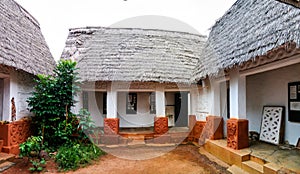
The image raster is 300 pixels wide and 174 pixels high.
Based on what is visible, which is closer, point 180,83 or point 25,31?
point 25,31

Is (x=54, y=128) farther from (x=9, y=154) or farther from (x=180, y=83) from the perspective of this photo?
(x=180, y=83)

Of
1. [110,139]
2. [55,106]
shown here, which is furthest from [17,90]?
[110,139]

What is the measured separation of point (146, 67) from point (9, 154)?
15.5 ft

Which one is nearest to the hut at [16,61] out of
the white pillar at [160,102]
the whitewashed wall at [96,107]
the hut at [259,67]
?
the whitewashed wall at [96,107]

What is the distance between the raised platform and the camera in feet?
11.6

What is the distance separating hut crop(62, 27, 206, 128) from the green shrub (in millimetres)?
1704

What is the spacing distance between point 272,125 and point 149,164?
3.55 m

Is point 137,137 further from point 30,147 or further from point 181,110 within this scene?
point 30,147

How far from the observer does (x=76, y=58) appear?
7.83 m

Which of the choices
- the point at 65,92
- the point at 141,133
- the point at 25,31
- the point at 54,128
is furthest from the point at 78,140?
the point at 25,31

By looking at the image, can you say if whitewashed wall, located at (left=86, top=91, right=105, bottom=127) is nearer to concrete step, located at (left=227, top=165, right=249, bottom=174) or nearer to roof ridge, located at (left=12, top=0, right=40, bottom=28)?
roof ridge, located at (left=12, top=0, right=40, bottom=28)

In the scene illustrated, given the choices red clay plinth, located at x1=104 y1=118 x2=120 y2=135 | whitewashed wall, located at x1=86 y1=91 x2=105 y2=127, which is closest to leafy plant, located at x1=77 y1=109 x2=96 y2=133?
red clay plinth, located at x1=104 y1=118 x2=120 y2=135

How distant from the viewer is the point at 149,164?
4.95 meters

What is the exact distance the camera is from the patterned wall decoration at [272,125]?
5148 mm
